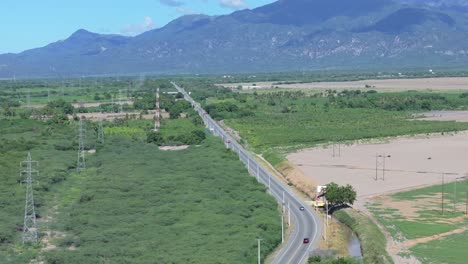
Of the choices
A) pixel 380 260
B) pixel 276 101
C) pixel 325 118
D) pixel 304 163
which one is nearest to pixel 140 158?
pixel 304 163

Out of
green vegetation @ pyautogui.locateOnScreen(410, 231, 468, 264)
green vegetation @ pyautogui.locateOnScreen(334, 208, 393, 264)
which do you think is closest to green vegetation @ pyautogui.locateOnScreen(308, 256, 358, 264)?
green vegetation @ pyautogui.locateOnScreen(334, 208, 393, 264)

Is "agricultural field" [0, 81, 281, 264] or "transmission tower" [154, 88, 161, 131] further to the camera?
"transmission tower" [154, 88, 161, 131]

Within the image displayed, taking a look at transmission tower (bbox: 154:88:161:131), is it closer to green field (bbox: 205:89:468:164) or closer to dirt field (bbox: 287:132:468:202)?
green field (bbox: 205:89:468:164)

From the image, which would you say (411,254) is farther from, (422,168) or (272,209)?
(422,168)

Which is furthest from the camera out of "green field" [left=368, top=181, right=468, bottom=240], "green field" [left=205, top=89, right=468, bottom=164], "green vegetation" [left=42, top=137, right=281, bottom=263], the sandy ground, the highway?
the sandy ground

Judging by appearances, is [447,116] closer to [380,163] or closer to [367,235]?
[380,163]

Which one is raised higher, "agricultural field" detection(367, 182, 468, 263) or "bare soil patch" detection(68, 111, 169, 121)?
"bare soil patch" detection(68, 111, 169, 121)

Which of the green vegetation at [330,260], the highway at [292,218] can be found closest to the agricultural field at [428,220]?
the highway at [292,218]
